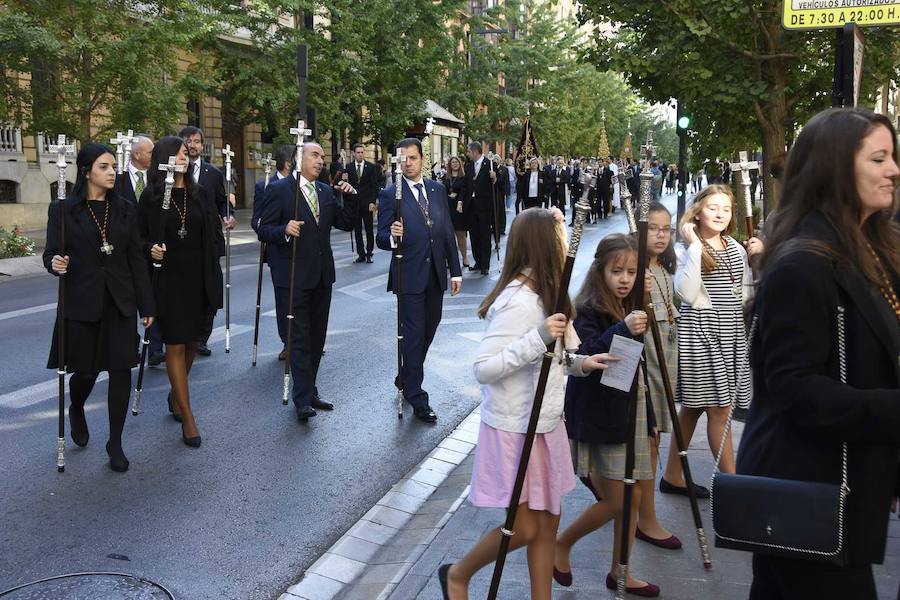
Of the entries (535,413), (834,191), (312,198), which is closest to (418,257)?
(312,198)

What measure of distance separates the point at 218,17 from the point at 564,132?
40990mm

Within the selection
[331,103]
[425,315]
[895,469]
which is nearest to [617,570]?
[895,469]

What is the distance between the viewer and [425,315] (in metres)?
7.32

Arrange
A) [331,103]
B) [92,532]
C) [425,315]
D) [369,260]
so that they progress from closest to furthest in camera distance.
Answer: [92,532], [425,315], [369,260], [331,103]

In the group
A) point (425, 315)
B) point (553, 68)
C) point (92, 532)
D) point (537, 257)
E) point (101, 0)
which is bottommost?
point (92, 532)

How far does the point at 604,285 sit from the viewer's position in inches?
162

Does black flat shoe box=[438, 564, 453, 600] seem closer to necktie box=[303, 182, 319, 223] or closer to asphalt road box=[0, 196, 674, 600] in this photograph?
asphalt road box=[0, 196, 674, 600]

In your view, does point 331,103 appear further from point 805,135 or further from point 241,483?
point 805,135

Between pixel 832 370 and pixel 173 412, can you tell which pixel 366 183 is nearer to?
pixel 173 412

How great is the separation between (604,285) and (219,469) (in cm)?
306

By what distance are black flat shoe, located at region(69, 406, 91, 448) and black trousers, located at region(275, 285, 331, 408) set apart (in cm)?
151

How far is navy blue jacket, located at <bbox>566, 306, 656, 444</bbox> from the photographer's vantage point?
3.96 metres

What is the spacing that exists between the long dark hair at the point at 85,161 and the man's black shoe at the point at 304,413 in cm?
222

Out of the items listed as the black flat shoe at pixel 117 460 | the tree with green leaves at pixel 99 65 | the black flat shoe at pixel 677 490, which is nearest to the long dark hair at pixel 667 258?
the black flat shoe at pixel 677 490
